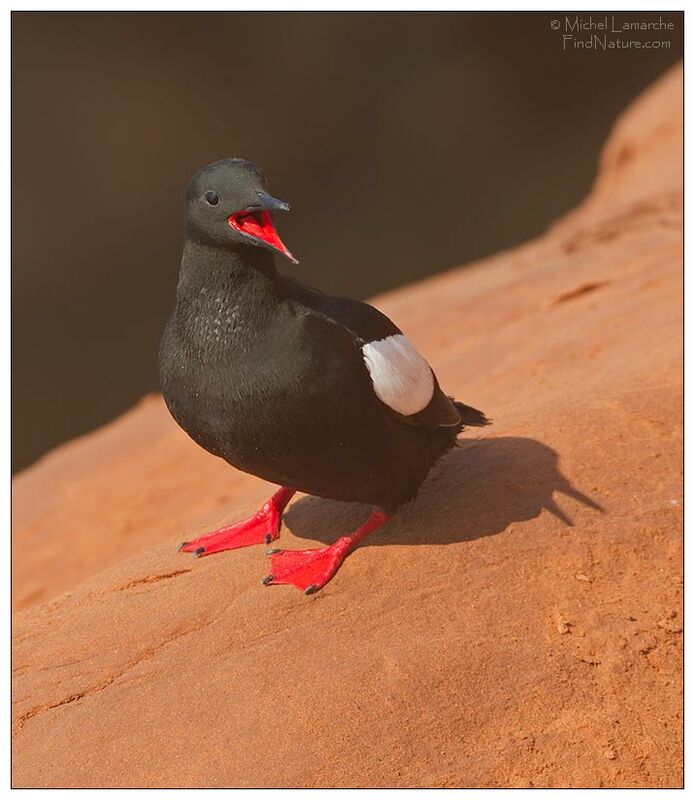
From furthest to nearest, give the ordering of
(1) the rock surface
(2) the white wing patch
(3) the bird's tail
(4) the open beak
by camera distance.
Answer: (3) the bird's tail
(2) the white wing patch
(4) the open beak
(1) the rock surface

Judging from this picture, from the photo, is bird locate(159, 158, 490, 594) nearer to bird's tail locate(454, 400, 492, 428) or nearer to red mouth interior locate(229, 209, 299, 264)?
red mouth interior locate(229, 209, 299, 264)

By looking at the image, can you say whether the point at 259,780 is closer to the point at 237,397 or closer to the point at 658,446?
the point at 237,397

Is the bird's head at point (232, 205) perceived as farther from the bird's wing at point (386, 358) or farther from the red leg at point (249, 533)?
the red leg at point (249, 533)

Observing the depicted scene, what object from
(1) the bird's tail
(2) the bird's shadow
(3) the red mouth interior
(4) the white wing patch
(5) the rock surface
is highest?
(3) the red mouth interior

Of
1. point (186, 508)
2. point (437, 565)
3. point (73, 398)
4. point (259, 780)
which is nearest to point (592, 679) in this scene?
point (437, 565)

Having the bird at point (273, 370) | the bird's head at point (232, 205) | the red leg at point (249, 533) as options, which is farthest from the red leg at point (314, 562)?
the bird's head at point (232, 205)

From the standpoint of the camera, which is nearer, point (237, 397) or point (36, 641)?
point (237, 397)

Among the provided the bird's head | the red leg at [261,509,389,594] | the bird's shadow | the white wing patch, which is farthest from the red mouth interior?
the bird's shadow

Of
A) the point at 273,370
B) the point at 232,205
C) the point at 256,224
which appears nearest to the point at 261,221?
the point at 256,224
